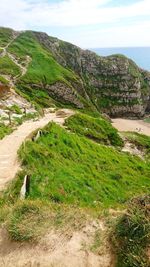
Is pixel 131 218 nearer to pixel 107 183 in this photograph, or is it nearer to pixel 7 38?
pixel 107 183

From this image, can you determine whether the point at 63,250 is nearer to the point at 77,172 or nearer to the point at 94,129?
the point at 77,172

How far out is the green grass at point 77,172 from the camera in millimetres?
25484

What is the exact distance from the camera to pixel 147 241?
11383 millimetres

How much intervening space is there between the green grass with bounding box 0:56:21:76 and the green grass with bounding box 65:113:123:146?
50367 mm

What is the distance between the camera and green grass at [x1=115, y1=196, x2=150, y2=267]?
11.1 meters

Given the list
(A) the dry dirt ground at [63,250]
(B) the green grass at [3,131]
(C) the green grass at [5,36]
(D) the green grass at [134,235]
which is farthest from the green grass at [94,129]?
(C) the green grass at [5,36]

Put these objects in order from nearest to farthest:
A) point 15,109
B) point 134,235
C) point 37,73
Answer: point 134,235, point 15,109, point 37,73

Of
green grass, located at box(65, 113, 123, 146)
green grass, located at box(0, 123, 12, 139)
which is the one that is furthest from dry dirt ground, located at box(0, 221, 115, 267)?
green grass, located at box(65, 113, 123, 146)

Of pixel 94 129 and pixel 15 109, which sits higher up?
pixel 15 109

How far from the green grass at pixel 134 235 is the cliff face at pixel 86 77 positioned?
3941 inches

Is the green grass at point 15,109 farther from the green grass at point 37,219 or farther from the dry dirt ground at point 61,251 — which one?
the dry dirt ground at point 61,251

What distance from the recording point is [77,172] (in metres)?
32.4

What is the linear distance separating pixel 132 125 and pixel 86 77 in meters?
35.4

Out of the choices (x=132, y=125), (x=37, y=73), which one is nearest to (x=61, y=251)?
(x=132, y=125)
